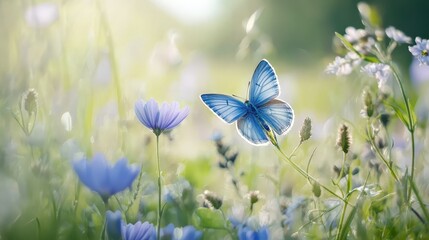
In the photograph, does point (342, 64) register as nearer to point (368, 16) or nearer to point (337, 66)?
point (337, 66)

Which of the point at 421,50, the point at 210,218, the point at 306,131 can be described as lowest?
the point at 210,218

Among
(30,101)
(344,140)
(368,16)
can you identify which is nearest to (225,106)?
(344,140)

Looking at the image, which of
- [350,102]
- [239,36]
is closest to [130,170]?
[350,102]

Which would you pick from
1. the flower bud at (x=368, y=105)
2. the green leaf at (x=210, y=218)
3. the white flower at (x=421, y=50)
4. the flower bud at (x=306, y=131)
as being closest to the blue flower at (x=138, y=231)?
the green leaf at (x=210, y=218)

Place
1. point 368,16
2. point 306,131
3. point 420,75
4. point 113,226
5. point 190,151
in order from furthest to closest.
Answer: point 190,151 → point 420,75 → point 368,16 → point 306,131 → point 113,226

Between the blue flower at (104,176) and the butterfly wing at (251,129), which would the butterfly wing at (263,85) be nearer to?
the butterfly wing at (251,129)

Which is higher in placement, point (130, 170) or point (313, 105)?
point (313, 105)

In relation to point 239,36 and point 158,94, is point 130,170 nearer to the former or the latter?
point 158,94
